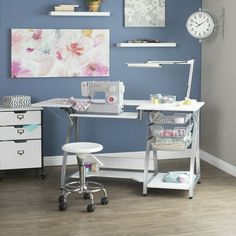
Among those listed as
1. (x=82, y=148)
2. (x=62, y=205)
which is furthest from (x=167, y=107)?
(x=62, y=205)

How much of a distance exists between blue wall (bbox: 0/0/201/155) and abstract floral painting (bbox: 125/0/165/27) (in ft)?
0.21

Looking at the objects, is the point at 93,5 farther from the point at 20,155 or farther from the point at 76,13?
the point at 20,155

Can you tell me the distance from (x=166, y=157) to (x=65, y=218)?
86.1 inches

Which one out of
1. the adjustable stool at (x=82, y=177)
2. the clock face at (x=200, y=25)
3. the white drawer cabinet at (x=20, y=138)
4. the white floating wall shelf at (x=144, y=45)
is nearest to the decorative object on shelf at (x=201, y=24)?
the clock face at (x=200, y=25)

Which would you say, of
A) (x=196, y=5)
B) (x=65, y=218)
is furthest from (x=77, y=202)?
(x=196, y=5)

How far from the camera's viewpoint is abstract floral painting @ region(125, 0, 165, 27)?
5.34 metres

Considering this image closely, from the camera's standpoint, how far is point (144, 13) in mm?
5363

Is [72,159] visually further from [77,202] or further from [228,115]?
[228,115]

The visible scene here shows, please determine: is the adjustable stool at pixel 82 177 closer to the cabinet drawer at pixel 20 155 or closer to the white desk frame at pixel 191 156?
the white desk frame at pixel 191 156

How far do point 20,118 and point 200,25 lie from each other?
205 centimetres

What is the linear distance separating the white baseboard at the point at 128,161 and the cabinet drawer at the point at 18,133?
0.61 meters

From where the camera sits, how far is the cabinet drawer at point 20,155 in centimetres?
475

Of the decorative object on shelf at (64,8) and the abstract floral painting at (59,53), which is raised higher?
the decorative object on shelf at (64,8)

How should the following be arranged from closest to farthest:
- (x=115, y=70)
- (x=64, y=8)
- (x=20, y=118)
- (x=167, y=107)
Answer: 1. (x=167, y=107)
2. (x=20, y=118)
3. (x=64, y=8)
4. (x=115, y=70)
